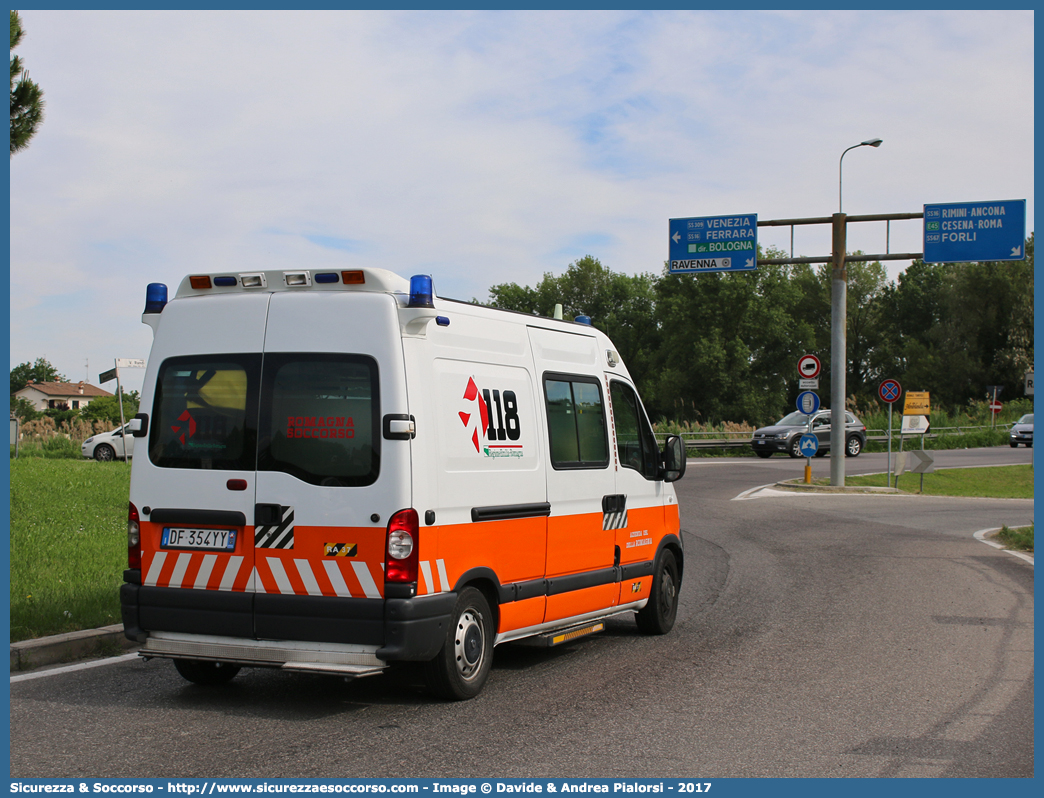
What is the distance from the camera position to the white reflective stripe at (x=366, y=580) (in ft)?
18.8

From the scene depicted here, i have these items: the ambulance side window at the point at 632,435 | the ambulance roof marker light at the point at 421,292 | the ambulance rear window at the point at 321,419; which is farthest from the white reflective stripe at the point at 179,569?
the ambulance side window at the point at 632,435

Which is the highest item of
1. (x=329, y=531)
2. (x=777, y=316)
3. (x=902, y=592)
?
(x=777, y=316)

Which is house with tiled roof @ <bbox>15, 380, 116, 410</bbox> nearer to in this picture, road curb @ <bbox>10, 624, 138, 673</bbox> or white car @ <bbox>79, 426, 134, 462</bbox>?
white car @ <bbox>79, 426, 134, 462</bbox>

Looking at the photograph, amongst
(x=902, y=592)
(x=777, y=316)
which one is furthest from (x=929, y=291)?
(x=902, y=592)

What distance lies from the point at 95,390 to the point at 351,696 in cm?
15488

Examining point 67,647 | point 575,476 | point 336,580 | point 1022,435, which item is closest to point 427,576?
point 336,580

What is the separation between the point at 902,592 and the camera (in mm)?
10836

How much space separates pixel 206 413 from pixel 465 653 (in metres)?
2.19

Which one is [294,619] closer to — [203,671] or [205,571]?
[205,571]

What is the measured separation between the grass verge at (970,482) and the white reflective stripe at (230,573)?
22743 mm

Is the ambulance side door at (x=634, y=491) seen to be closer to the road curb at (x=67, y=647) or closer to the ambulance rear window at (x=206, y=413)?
the ambulance rear window at (x=206, y=413)

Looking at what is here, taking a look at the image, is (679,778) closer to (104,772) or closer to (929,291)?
(104,772)

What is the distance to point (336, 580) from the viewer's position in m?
5.80

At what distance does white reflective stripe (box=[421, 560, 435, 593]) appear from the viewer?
5.78m
